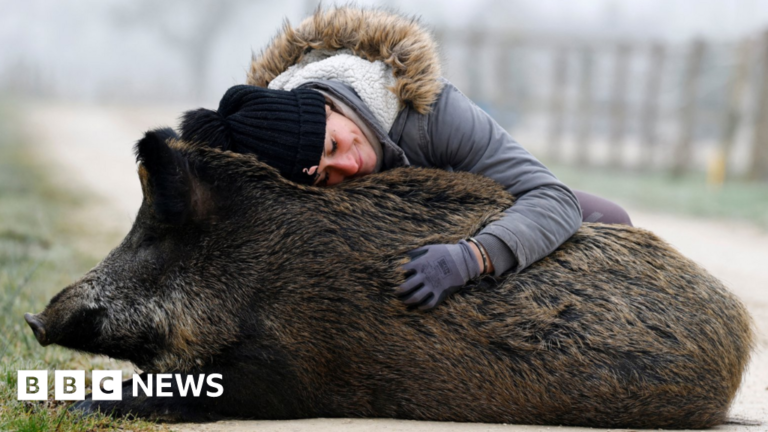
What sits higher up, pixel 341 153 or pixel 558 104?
pixel 341 153

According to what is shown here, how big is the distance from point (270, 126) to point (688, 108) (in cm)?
1590

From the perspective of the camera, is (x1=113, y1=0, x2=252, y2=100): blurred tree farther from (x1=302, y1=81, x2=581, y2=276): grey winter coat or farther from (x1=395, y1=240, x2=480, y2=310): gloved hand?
(x1=395, y1=240, x2=480, y2=310): gloved hand

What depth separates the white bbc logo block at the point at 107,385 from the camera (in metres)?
3.02

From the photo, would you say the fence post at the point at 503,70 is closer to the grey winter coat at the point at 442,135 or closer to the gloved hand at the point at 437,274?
the grey winter coat at the point at 442,135

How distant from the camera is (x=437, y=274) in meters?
2.97

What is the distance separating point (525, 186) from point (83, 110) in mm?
32999

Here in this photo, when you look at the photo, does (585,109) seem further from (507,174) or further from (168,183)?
(168,183)

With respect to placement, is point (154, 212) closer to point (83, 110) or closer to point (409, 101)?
point (409, 101)

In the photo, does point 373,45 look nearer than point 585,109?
Yes

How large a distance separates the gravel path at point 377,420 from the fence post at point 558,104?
23.0 feet

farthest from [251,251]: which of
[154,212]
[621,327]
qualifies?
[621,327]

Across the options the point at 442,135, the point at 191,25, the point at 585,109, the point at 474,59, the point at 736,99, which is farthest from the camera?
the point at 191,25

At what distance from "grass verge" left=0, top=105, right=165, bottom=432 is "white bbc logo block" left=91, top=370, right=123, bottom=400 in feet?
0.42

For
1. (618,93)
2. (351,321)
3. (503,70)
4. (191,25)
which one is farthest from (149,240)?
(191,25)
